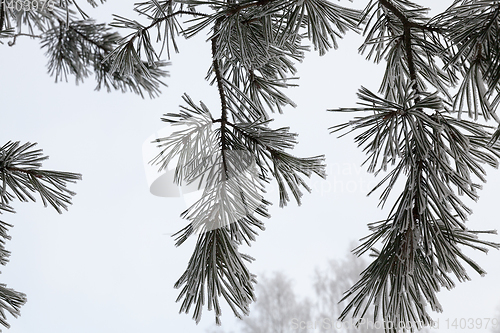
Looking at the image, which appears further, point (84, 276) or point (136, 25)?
point (84, 276)

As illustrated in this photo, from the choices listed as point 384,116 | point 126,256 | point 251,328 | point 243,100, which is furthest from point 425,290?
point 126,256

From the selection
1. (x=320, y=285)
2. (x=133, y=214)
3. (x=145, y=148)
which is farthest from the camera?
(x=133, y=214)

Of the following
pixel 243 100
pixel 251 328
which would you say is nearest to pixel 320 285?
pixel 251 328

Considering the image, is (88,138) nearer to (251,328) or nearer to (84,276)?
(84,276)

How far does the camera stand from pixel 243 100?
451mm

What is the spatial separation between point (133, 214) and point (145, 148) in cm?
248

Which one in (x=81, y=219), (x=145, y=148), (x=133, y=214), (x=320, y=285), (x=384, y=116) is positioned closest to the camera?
(x=384, y=116)

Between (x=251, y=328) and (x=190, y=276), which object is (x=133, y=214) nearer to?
(x=251, y=328)

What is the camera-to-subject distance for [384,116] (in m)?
0.31

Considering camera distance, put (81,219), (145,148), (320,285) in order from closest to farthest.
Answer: (145,148), (81,219), (320,285)

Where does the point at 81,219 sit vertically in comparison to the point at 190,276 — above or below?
above

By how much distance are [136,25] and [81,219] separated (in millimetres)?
2145

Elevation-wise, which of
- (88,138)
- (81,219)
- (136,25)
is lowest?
(136,25)

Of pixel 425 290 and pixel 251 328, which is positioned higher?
pixel 251 328
